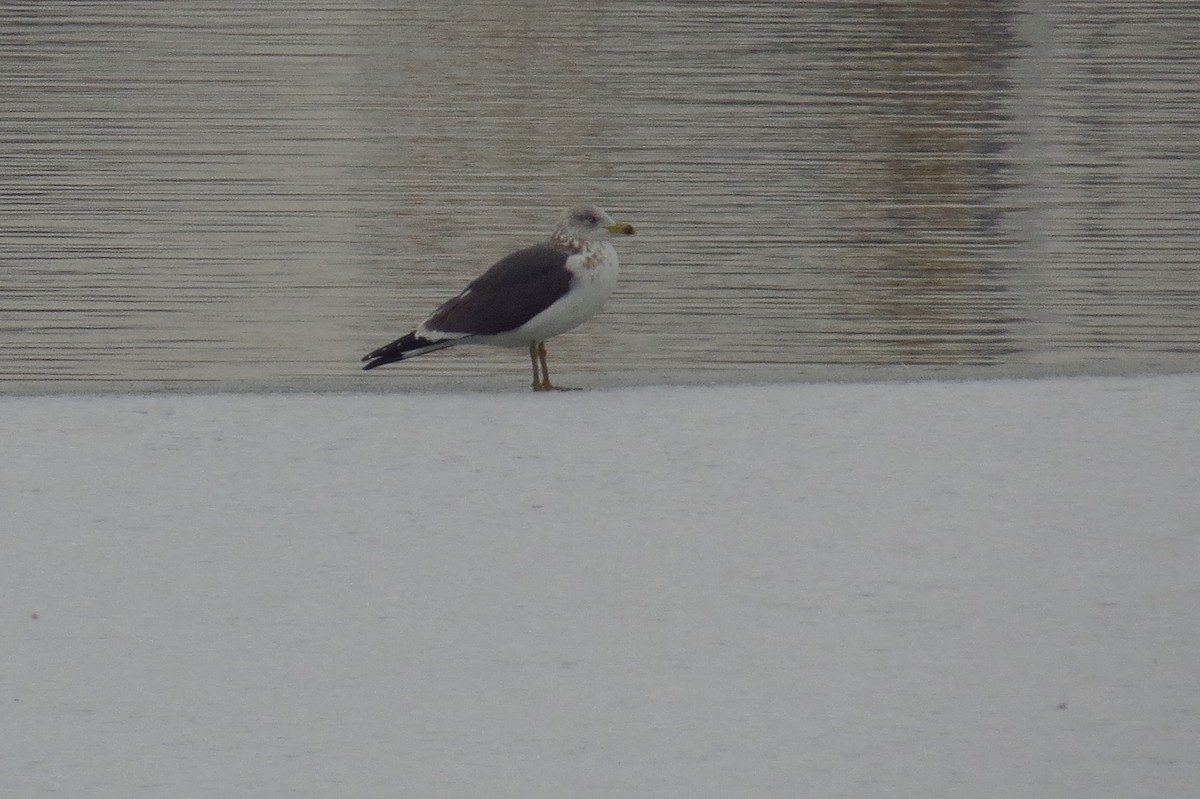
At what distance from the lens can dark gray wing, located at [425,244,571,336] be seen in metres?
4.29

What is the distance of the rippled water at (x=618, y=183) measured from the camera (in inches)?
190

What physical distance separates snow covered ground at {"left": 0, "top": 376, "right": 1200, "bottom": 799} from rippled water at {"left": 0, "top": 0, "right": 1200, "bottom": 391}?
48 cm

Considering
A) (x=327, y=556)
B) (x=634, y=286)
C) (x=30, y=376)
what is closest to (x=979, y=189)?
(x=634, y=286)

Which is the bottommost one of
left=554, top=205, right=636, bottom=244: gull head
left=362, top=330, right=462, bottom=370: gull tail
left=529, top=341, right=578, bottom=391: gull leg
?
left=529, top=341, right=578, bottom=391: gull leg

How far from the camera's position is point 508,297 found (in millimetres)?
4293

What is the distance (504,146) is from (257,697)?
5.14 m

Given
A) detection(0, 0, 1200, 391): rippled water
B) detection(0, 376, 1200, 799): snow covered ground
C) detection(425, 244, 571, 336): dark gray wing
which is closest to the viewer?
detection(0, 376, 1200, 799): snow covered ground

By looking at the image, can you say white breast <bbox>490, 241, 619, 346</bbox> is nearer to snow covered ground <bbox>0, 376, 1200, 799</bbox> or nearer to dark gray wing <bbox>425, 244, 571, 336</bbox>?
dark gray wing <bbox>425, 244, 571, 336</bbox>

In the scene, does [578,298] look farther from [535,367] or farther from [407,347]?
[407,347]

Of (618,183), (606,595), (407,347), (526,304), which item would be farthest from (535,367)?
(618,183)

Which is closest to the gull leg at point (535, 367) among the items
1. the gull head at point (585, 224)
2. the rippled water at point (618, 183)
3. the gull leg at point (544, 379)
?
the gull leg at point (544, 379)

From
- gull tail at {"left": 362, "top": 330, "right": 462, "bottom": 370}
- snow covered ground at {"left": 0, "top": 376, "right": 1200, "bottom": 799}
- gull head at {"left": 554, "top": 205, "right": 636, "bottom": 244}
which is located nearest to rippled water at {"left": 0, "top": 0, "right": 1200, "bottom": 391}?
gull tail at {"left": 362, "top": 330, "right": 462, "bottom": 370}

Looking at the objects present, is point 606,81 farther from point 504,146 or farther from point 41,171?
point 41,171

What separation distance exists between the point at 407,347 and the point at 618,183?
8.41 feet
